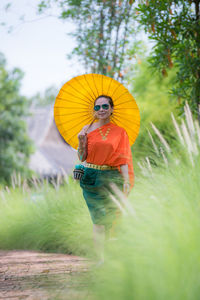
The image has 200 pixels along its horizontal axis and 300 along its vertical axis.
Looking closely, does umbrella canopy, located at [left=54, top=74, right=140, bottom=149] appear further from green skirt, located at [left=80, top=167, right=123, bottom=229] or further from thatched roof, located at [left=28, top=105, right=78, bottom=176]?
thatched roof, located at [left=28, top=105, right=78, bottom=176]

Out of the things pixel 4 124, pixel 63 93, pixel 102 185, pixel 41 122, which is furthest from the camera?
pixel 41 122

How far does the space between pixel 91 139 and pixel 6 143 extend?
1250 centimetres

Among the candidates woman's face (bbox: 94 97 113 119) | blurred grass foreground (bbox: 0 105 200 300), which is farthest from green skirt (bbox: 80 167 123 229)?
woman's face (bbox: 94 97 113 119)

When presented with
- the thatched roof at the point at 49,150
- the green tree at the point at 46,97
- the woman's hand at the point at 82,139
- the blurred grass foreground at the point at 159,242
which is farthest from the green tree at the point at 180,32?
the green tree at the point at 46,97

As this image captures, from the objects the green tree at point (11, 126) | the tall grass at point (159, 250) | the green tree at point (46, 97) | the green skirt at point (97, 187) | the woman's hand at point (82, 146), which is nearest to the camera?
the tall grass at point (159, 250)

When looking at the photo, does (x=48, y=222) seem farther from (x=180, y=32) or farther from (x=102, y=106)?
(x=180, y=32)

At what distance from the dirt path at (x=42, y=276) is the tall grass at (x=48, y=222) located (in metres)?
0.23

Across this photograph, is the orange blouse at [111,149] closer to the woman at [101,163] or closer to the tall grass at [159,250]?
the woman at [101,163]

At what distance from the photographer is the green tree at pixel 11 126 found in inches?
583

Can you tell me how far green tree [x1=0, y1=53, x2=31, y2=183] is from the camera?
1480cm

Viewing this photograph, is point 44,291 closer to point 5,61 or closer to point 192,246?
point 192,246

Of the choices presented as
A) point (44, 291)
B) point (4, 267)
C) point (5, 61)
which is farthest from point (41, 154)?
point (44, 291)

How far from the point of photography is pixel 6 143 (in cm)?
1516

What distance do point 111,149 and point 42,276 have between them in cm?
136
